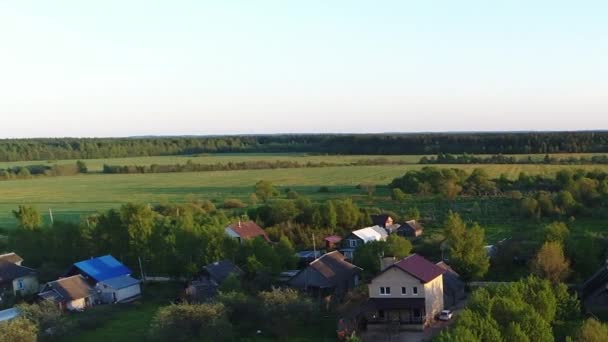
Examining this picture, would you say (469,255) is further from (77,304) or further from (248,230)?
(77,304)

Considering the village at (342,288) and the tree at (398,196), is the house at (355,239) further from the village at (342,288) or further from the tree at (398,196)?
the tree at (398,196)

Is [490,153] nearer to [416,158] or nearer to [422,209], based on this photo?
[416,158]

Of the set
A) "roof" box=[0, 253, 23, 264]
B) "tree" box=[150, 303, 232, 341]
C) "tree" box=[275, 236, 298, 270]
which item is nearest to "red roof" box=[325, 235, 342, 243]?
"tree" box=[275, 236, 298, 270]

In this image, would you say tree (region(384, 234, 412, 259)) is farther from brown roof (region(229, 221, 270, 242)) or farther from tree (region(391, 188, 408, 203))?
tree (region(391, 188, 408, 203))

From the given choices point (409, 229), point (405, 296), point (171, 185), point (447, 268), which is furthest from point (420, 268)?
point (171, 185)

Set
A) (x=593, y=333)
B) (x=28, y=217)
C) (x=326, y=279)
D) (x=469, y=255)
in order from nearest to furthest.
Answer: (x=593, y=333), (x=326, y=279), (x=469, y=255), (x=28, y=217)

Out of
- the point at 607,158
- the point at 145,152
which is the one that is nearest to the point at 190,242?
the point at 607,158
